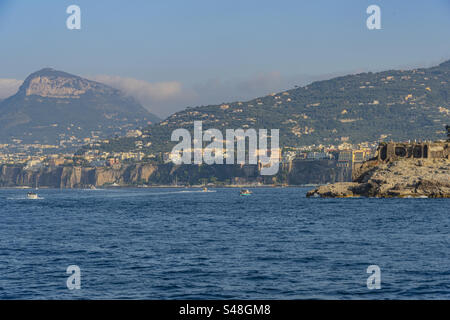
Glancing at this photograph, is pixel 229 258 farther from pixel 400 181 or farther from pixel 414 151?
pixel 414 151

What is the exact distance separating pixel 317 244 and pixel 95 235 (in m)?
16.0

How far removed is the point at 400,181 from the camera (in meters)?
103

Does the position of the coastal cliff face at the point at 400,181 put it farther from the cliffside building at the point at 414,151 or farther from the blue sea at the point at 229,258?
the blue sea at the point at 229,258

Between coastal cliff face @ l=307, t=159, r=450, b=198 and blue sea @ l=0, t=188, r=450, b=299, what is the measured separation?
43503 mm

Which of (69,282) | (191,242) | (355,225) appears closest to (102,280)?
(69,282)

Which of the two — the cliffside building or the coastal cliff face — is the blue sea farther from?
the cliffside building

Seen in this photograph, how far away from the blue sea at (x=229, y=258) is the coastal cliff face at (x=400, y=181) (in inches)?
1713

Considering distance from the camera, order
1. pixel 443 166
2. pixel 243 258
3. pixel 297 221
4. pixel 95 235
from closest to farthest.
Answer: pixel 243 258 < pixel 95 235 < pixel 297 221 < pixel 443 166

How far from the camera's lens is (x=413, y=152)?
113 metres

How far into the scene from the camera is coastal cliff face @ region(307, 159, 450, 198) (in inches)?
3915

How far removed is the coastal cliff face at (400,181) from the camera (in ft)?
326

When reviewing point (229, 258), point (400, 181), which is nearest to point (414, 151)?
point (400, 181)

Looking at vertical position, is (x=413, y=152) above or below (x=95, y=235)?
above
